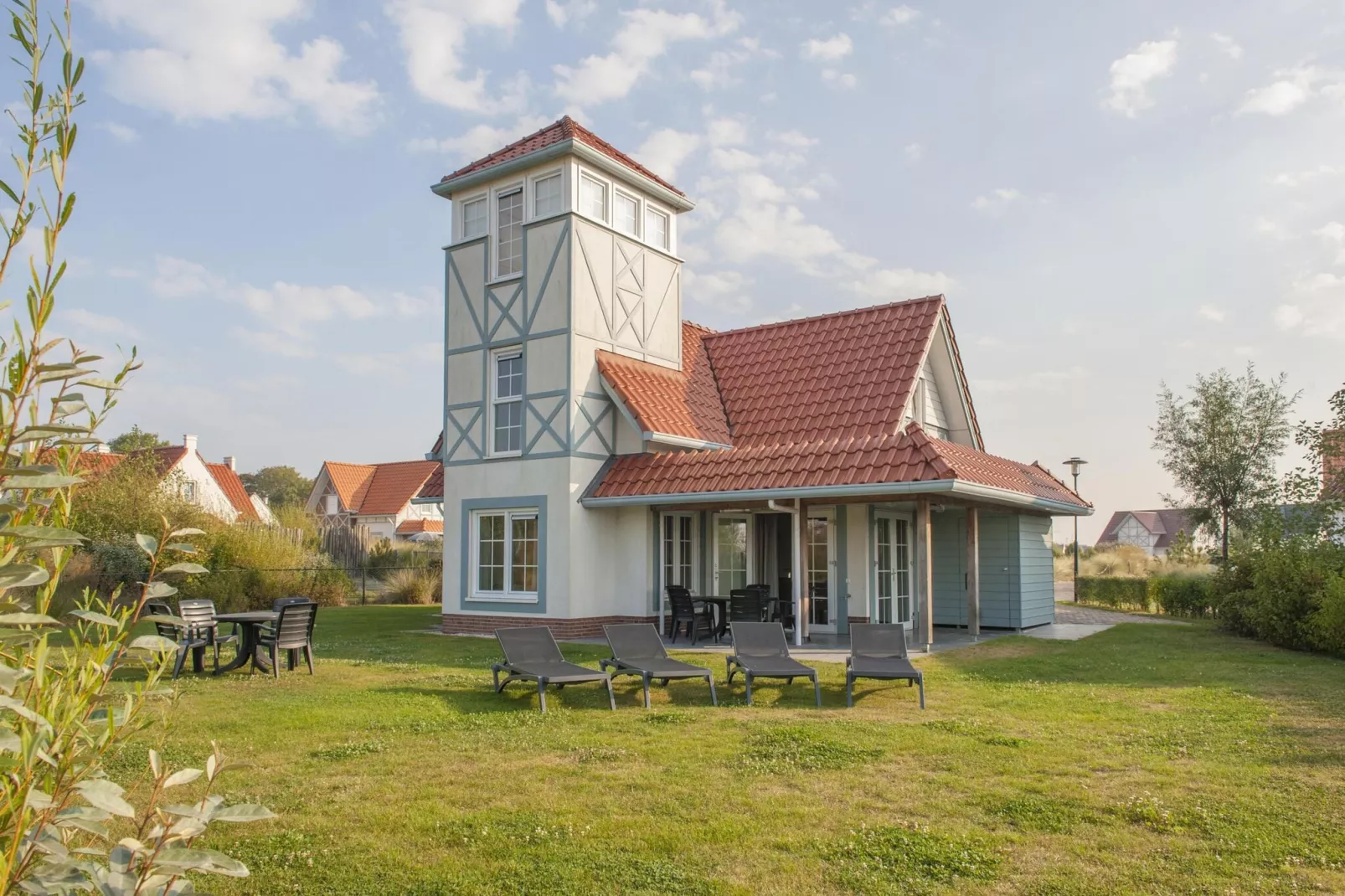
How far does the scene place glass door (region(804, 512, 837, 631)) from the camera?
58.0 feet

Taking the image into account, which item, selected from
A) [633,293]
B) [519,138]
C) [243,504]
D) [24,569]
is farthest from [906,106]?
[243,504]

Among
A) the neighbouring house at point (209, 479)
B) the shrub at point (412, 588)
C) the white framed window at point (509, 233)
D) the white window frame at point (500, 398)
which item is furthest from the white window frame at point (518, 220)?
the neighbouring house at point (209, 479)

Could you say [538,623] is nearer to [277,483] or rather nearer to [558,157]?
[558,157]

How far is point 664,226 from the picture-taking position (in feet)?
65.8

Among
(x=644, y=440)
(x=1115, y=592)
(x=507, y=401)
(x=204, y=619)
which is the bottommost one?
(x=1115, y=592)

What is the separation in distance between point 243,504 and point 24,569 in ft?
Result: 160

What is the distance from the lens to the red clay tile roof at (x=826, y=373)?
1795cm

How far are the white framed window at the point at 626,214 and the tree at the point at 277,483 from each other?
74838 millimetres

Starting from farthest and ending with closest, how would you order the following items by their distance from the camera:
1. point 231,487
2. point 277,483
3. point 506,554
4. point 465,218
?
point 277,483 < point 231,487 < point 465,218 < point 506,554

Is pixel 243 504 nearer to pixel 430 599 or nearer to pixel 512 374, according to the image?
pixel 430 599

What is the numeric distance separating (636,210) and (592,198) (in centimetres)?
134

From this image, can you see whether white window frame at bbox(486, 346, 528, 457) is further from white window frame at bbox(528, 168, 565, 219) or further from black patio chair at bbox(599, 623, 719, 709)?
black patio chair at bbox(599, 623, 719, 709)

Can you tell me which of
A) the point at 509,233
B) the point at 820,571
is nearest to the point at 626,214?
the point at 509,233

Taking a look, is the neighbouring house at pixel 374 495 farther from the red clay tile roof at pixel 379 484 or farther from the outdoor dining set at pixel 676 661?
the outdoor dining set at pixel 676 661
